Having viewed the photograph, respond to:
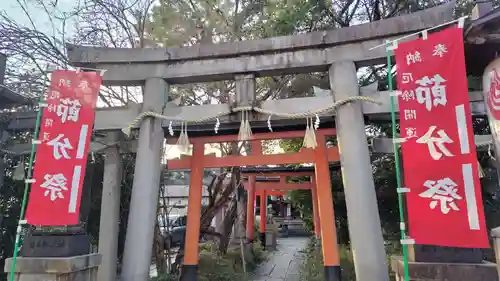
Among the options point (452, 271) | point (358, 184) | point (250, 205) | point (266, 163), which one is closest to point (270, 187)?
point (250, 205)

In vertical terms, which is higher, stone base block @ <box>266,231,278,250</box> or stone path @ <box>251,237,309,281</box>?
stone base block @ <box>266,231,278,250</box>

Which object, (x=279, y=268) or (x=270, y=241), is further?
(x=270, y=241)

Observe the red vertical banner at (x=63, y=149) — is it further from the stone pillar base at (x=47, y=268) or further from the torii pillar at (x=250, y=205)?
the torii pillar at (x=250, y=205)

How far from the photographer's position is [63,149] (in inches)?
201

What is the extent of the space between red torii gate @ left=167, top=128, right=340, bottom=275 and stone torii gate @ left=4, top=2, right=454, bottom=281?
60 centimetres

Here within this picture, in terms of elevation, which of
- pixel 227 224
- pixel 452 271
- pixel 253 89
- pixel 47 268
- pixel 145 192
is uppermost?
pixel 253 89

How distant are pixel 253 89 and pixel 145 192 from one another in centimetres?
255

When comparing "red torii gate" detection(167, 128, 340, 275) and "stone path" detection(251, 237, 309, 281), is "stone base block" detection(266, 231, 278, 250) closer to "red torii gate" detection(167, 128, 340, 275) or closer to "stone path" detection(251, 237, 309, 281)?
"stone path" detection(251, 237, 309, 281)

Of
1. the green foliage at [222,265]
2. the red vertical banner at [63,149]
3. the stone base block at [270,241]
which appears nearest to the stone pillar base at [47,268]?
the red vertical banner at [63,149]

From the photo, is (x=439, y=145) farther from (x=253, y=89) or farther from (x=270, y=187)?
(x=270, y=187)

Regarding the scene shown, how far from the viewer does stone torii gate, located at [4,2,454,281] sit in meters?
5.45

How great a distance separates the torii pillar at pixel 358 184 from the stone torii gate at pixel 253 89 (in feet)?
0.05

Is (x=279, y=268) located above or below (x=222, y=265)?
below

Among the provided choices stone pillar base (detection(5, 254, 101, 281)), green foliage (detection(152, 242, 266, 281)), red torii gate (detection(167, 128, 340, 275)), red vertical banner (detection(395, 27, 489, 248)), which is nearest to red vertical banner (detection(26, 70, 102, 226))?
stone pillar base (detection(5, 254, 101, 281))
